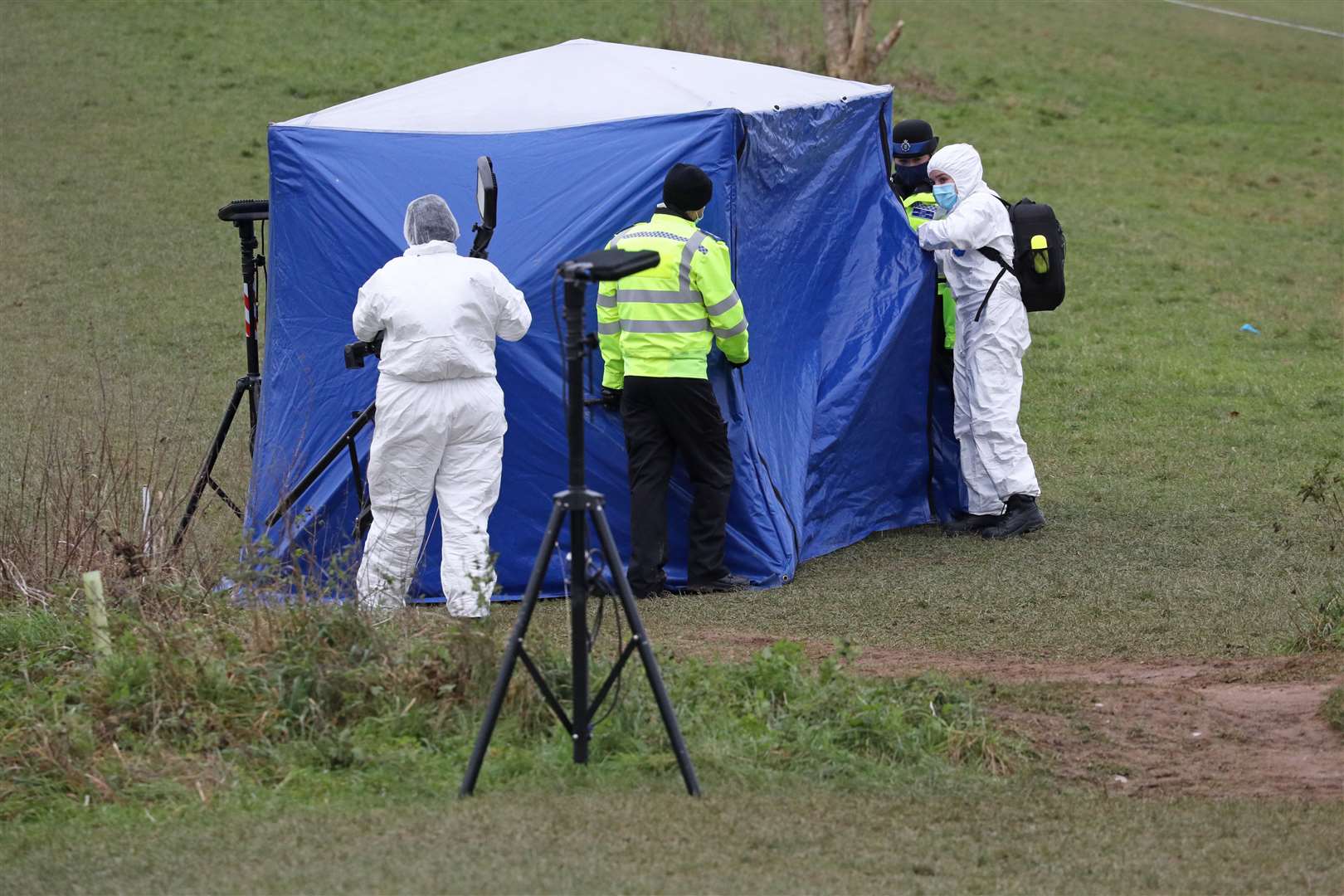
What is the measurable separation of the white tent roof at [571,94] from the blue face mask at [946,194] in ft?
2.19

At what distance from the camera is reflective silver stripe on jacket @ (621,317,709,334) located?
7.95 meters

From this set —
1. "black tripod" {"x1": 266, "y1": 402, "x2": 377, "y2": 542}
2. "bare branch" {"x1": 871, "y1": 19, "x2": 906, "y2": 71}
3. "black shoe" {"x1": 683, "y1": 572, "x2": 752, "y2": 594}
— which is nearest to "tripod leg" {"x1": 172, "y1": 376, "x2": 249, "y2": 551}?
"black tripod" {"x1": 266, "y1": 402, "x2": 377, "y2": 542}

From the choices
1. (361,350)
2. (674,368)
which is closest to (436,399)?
(361,350)

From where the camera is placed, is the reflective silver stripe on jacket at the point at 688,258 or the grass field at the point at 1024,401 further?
the reflective silver stripe on jacket at the point at 688,258

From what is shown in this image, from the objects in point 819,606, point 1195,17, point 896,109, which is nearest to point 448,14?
point 896,109

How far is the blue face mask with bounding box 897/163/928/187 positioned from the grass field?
2.03m

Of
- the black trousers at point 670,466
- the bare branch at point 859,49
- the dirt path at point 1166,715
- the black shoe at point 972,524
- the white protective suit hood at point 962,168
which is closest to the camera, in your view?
the dirt path at point 1166,715

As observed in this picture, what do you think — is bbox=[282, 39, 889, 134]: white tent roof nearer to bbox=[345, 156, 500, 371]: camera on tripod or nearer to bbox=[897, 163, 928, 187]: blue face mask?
bbox=[897, 163, 928, 187]: blue face mask

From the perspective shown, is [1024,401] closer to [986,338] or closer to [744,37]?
[986,338]

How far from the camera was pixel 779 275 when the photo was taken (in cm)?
892

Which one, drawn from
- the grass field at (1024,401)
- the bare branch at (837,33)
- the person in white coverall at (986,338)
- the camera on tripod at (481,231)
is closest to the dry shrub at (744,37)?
the grass field at (1024,401)

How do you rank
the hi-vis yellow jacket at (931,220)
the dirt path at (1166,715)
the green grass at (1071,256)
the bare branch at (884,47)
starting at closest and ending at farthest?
the dirt path at (1166,715), the green grass at (1071,256), the hi-vis yellow jacket at (931,220), the bare branch at (884,47)

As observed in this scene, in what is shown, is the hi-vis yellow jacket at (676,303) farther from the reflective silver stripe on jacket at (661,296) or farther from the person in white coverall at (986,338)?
the person in white coverall at (986,338)

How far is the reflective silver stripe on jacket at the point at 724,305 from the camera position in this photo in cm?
793
